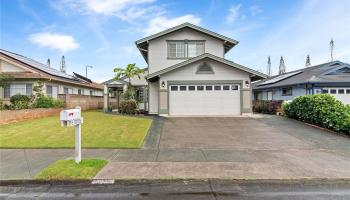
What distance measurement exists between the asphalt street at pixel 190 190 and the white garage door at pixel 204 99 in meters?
12.5

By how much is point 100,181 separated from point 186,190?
1.92m

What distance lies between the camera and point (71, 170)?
247 inches

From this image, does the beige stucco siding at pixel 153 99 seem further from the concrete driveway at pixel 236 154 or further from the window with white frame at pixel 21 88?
the window with white frame at pixel 21 88

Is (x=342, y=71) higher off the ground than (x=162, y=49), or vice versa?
(x=162, y=49)

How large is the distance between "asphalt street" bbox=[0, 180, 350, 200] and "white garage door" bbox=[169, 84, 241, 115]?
12.5m

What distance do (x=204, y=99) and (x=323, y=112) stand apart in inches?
294

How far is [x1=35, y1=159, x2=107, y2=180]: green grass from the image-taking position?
19.2ft

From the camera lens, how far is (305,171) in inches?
258

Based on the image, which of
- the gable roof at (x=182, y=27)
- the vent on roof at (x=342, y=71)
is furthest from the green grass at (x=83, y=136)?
the vent on roof at (x=342, y=71)

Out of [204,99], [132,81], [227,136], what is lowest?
[227,136]

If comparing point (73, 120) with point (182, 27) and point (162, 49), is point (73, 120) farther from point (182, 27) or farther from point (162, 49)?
point (182, 27)

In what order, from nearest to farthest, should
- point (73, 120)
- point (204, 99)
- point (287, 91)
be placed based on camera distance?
point (73, 120) → point (204, 99) → point (287, 91)

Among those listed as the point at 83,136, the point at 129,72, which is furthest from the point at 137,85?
the point at 83,136

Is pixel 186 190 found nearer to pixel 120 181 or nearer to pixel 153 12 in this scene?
pixel 120 181
